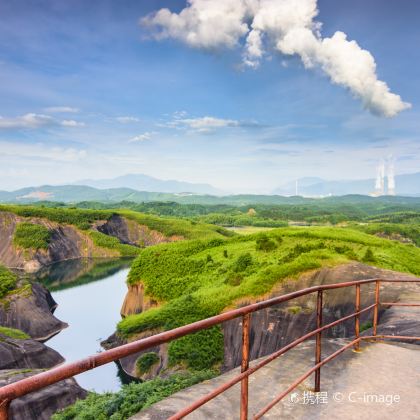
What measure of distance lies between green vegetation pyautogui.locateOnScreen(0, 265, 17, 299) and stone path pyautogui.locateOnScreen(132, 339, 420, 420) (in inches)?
1845

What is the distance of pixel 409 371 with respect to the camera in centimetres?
710

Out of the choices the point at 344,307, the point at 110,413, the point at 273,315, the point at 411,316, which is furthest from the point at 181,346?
the point at 411,316

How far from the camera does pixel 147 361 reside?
30.6 m

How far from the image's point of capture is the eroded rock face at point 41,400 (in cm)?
1992

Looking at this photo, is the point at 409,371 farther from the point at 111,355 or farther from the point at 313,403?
the point at 111,355

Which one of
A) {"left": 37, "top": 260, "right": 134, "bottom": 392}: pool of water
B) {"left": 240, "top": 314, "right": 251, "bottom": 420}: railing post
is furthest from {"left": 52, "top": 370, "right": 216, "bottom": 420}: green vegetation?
{"left": 37, "top": 260, "right": 134, "bottom": 392}: pool of water

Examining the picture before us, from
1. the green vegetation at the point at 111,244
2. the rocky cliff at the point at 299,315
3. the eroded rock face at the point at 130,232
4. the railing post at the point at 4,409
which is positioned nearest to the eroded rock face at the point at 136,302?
the rocky cliff at the point at 299,315

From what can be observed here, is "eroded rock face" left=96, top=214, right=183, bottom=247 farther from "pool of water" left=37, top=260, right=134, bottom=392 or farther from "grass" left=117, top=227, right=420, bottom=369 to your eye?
"grass" left=117, top=227, right=420, bottom=369

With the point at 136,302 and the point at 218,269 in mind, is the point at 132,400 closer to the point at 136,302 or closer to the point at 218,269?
the point at 218,269

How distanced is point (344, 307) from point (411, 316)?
435 inches

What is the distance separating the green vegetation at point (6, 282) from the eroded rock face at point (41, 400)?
1033 inches

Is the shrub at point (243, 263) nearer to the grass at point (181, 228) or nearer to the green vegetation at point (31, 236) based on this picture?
the grass at point (181, 228)

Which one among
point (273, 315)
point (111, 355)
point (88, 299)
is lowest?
point (88, 299)

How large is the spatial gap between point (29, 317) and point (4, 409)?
161ft
